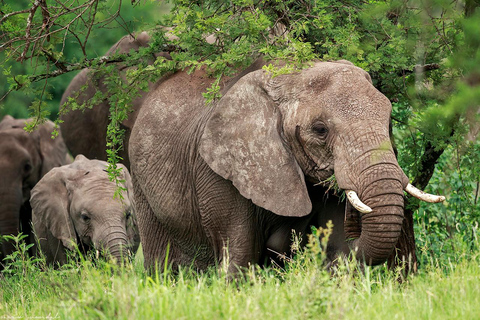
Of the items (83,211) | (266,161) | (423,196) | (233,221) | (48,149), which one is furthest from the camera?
(48,149)

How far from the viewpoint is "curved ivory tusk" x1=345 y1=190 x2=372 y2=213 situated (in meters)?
5.47

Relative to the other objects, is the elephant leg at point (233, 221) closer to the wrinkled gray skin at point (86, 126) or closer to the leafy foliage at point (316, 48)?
the leafy foliage at point (316, 48)

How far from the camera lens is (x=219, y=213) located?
A: 6605 mm

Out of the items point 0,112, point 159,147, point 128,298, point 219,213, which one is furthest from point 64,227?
point 0,112

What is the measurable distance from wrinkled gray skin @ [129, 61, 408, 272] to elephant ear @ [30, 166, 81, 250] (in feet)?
10.1

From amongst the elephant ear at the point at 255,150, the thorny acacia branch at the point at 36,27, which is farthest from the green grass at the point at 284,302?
the thorny acacia branch at the point at 36,27

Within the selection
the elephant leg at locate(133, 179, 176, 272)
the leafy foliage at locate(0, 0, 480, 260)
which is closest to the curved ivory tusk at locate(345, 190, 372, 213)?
the leafy foliage at locate(0, 0, 480, 260)

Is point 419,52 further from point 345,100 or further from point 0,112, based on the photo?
point 0,112

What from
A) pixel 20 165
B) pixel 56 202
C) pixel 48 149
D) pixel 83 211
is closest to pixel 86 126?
pixel 56 202

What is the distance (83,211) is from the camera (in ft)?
32.8

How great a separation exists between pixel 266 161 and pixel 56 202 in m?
4.72

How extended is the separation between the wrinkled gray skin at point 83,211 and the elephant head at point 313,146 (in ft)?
10.4

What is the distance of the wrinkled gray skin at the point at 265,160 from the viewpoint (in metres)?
5.72

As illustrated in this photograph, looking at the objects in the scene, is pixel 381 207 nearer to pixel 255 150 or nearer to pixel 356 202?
pixel 356 202
